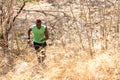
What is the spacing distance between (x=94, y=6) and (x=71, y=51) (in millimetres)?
7501

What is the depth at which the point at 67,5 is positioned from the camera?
45.3 feet

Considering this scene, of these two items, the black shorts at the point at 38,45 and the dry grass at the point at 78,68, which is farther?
the black shorts at the point at 38,45

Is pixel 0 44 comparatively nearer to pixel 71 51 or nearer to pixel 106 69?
pixel 71 51

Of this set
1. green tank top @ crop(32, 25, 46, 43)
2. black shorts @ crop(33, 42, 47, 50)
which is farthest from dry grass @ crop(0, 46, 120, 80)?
green tank top @ crop(32, 25, 46, 43)

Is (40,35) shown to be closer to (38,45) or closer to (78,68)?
(38,45)

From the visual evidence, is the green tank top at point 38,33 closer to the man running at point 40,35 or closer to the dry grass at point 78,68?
the man running at point 40,35

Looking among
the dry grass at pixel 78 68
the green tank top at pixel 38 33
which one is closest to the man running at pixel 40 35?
the green tank top at pixel 38 33

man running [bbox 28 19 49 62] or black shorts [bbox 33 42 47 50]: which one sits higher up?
man running [bbox 28 19 49 62]

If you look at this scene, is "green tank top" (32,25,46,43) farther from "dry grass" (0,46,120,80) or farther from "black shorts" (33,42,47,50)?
"dry grass" (0,46,120,80)

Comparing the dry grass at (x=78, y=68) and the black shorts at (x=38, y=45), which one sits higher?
the dry grass at (x=78, y=68)

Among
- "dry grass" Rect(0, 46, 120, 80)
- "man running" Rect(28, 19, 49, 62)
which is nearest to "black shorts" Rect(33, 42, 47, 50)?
"man running" Rect(28, 19, 49, 62)

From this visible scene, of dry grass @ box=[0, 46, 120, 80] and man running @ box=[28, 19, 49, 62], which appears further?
man running @ box=[28, 19, 49, 62]

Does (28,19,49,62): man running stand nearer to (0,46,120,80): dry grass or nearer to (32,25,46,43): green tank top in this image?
(32,25,46,43): green tank top

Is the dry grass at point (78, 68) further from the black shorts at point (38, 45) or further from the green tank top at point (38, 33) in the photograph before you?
the green tank top at point (38, 33)
